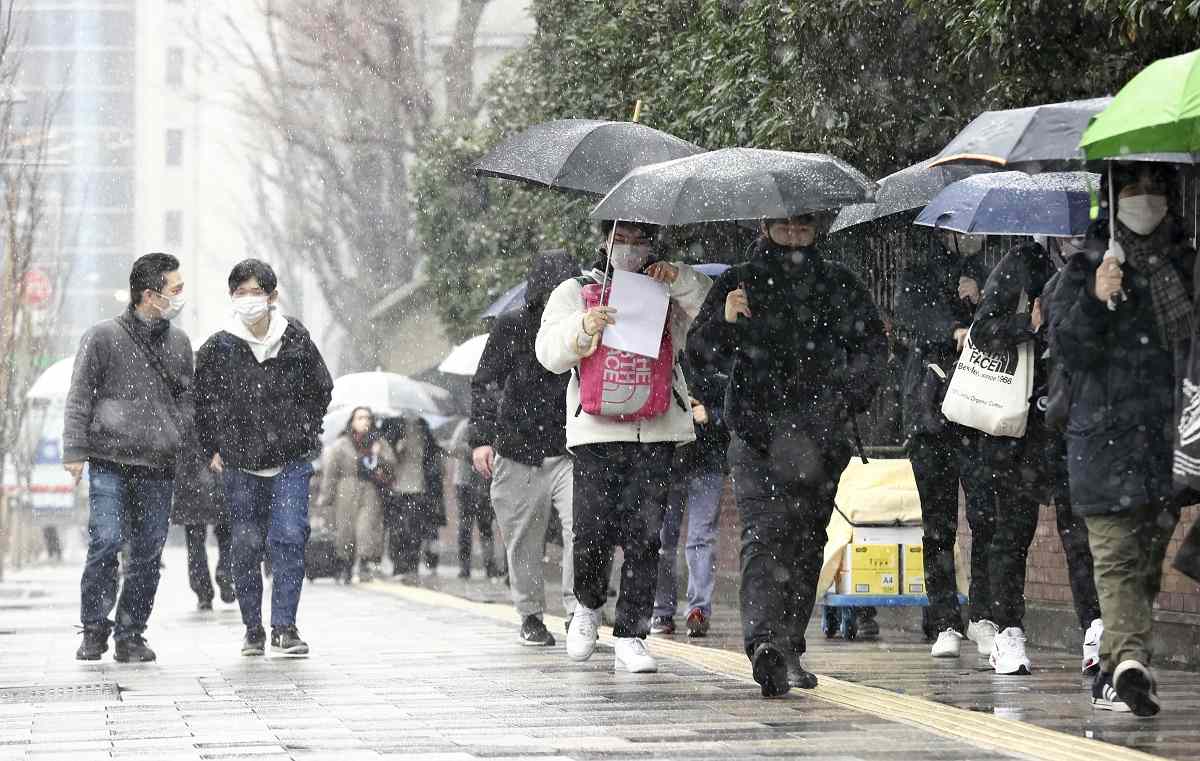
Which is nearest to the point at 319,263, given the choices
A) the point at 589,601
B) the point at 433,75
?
the point at 433,75

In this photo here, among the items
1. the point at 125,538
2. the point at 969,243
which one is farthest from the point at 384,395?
the point at 969,243

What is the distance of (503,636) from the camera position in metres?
12.6

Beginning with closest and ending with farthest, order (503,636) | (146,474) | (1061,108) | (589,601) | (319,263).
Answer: (1061,108), (589,601), (146,474), (503,636), (319,263)

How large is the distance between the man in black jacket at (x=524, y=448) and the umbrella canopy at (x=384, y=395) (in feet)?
39.3

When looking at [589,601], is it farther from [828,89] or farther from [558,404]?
[828,89]

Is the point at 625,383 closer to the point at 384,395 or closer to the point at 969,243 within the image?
the point at 969,243

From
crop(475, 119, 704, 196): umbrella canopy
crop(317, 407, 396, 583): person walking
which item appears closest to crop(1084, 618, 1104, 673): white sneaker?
crop(475, 119, 704, 196): umbrella canopy

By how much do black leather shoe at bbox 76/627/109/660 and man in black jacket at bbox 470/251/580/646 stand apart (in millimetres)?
2107

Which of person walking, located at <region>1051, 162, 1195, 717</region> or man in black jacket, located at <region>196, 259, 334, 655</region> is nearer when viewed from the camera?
person walking, located at <region>1051, 162, 1195, 717</region>

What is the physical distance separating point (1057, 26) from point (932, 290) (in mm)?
1349

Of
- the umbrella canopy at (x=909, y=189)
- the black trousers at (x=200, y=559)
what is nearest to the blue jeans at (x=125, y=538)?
the umbrella canopy at (x=909, y=189)

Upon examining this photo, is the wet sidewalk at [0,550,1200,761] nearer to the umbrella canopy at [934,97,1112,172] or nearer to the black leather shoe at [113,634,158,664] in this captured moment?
the black leather shoe at [113,634,158,664]

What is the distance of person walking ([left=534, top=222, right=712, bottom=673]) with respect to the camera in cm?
939

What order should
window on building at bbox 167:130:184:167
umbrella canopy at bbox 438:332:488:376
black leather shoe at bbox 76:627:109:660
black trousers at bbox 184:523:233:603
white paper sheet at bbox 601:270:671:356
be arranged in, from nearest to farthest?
white paper sheet at bbox 601:270:671:356
black leather shoe at bbox 76:627:109:660
black trousers at bbox 184:523:233:603
umbrella canopy at bbox 438:332:488:376
window on building at bbox 167:130:184:167
